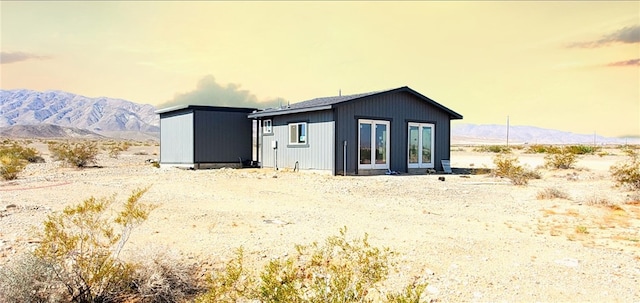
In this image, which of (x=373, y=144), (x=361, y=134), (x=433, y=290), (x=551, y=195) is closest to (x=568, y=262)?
(x=433, y=290)

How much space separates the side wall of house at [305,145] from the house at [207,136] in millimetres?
1821

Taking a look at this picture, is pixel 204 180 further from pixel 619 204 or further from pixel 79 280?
pixel 619 204

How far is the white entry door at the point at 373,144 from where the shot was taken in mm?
16953

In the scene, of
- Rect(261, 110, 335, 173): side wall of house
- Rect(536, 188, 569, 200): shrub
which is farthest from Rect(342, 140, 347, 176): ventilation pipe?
Rect(536, 188, 569, 200): shrub

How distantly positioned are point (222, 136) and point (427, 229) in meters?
15.2

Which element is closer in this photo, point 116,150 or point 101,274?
point 101,274

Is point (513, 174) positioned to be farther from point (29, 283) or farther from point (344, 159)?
point (29, 283)

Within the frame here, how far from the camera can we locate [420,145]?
18969mm

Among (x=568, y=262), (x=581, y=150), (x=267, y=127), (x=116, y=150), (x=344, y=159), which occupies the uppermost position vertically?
(x=267, y=127)

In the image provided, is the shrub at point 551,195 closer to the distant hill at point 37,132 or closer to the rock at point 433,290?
the rock at point 433,290

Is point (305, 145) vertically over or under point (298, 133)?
under

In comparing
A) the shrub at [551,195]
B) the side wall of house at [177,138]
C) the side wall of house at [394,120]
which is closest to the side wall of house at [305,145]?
the side wall of house at [394,120]

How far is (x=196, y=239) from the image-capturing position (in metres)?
6.64

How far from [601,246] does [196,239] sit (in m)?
5.78
